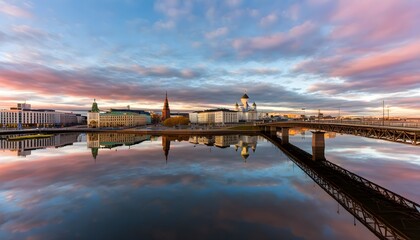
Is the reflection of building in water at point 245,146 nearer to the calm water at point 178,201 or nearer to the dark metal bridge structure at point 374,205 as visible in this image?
the calm water at point 178,201

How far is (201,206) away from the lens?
24938mm

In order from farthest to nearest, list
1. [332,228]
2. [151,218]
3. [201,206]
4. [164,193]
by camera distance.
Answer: [164,193], [201,206], [151,218], [332,228]

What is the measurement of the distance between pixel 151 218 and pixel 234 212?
8.71 meters

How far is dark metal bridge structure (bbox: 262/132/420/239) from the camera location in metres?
19.4

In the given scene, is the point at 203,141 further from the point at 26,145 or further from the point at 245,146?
the point at 26,145

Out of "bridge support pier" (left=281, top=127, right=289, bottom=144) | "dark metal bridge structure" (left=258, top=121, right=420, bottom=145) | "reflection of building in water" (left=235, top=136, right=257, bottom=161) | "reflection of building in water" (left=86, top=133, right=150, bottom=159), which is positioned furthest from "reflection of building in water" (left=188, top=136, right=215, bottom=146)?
"dark metal bridge structure" (left=258, top=121, right=420, bottom=145)

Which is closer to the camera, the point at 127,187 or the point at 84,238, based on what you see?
the point at 84,238

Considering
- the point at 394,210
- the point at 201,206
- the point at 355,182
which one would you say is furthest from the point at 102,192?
the point at 355,182

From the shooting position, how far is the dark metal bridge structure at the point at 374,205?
63.6 ft

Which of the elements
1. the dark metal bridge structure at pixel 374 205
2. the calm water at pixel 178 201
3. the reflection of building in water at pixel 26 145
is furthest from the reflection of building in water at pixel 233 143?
the reflection of building in water at pixel 26 145

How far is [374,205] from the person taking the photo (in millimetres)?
24859

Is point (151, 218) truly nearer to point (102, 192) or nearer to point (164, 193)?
point (164, 193)

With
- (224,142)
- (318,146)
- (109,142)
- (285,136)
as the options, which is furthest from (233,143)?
→ (109,142)

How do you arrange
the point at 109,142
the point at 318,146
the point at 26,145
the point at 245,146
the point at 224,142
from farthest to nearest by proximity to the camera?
the point at 109,142, the point at 224,142, the point at 26,145, the point at 245,146, the point at 318,146
